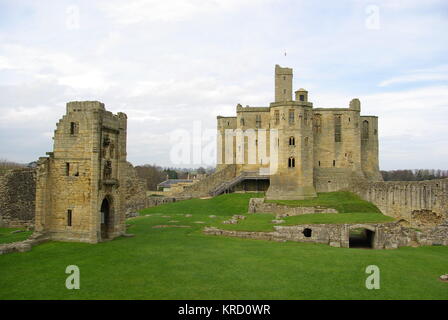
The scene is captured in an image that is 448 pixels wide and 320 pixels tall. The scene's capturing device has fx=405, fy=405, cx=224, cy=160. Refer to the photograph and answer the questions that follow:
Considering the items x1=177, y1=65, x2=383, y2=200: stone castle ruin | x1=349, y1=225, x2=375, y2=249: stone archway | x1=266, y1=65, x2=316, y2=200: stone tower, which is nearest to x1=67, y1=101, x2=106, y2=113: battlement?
x1=349, y1=225, x2=375, y2=249: stone archway

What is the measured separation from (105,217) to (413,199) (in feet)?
90.1

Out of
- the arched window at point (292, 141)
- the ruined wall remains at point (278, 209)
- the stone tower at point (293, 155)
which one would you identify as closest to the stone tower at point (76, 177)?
the ruined wall remains at point (278, 209)

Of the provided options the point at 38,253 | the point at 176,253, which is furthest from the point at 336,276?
the point at 38,253

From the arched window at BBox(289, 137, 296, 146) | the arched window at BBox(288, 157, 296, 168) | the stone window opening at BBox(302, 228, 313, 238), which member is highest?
the arched window at BBox(289, 137, 296, 146)

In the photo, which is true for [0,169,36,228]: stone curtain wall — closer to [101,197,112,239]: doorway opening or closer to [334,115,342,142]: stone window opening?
[101,197,112,239]: doorway opening

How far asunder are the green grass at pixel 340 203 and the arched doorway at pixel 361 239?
131 inches

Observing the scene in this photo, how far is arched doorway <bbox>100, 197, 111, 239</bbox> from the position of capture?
1090 inches

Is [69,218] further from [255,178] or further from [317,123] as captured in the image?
[317,123]

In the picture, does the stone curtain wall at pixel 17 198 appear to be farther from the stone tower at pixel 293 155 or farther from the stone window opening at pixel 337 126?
the stone window opening at pixel 337 126

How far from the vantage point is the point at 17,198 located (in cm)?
3544
